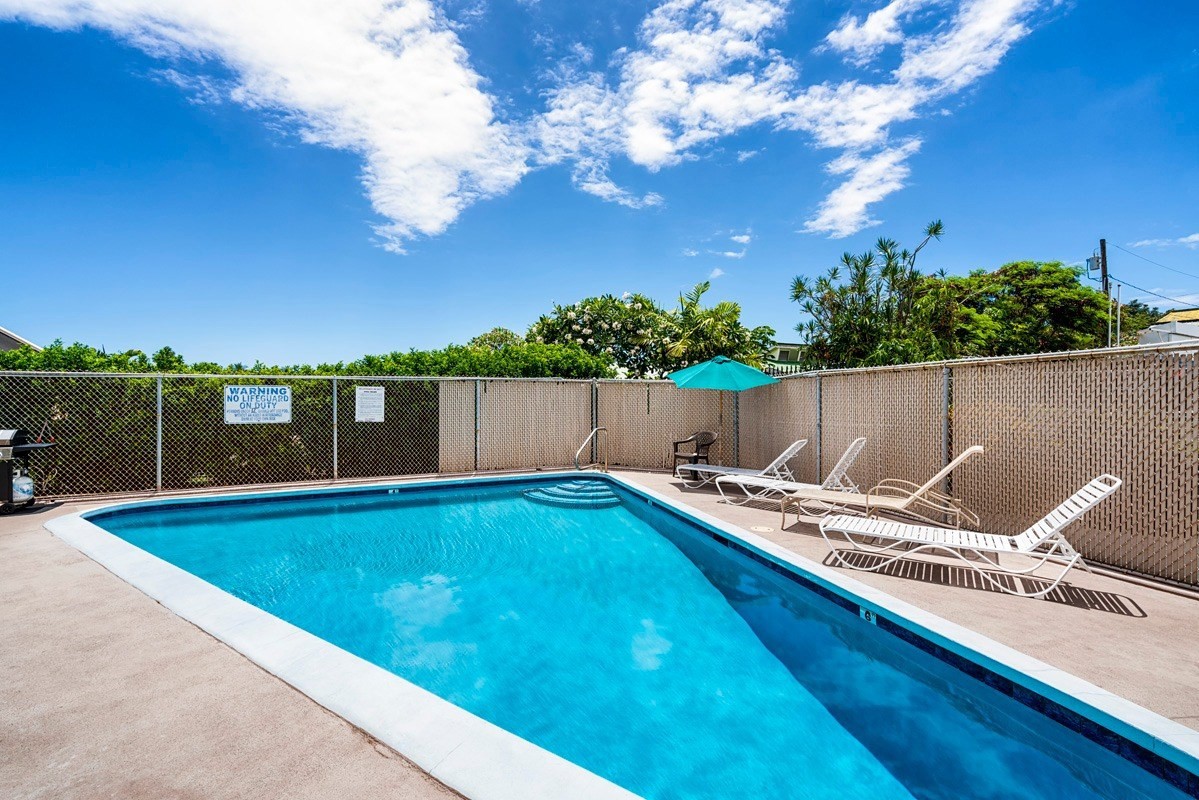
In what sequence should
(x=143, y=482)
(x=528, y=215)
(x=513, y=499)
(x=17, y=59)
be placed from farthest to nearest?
(x=528, y=215) < (x=513, y=499) < (x=143, y=482) < (x=17, y=59)

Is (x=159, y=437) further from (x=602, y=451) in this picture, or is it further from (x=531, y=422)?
(x=602, y=451)

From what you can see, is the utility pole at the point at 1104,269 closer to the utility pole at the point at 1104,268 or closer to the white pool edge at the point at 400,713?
the utility pole at the point at 1104,268

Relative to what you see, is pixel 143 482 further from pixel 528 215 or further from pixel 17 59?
pixel 528 215

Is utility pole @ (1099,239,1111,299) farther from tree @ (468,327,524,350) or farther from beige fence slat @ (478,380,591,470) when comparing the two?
tree @ (468,327,524,350)

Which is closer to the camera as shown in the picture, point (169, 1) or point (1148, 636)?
point (1148, 636)

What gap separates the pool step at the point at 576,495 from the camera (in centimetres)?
884

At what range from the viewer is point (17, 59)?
8.02 metres

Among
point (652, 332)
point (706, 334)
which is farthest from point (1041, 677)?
point (652, 332)

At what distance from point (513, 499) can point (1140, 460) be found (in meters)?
7.86

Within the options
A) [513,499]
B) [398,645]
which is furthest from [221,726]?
[513,499]

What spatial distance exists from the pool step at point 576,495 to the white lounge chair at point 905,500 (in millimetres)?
3093

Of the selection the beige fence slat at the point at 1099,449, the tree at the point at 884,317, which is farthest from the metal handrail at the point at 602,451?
the tree at the point at 884,317

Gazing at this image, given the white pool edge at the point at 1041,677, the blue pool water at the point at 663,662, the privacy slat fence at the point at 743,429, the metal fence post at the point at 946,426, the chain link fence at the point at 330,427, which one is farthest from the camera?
the chain link fence at the point at 330,427

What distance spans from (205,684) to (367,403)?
310 inches
